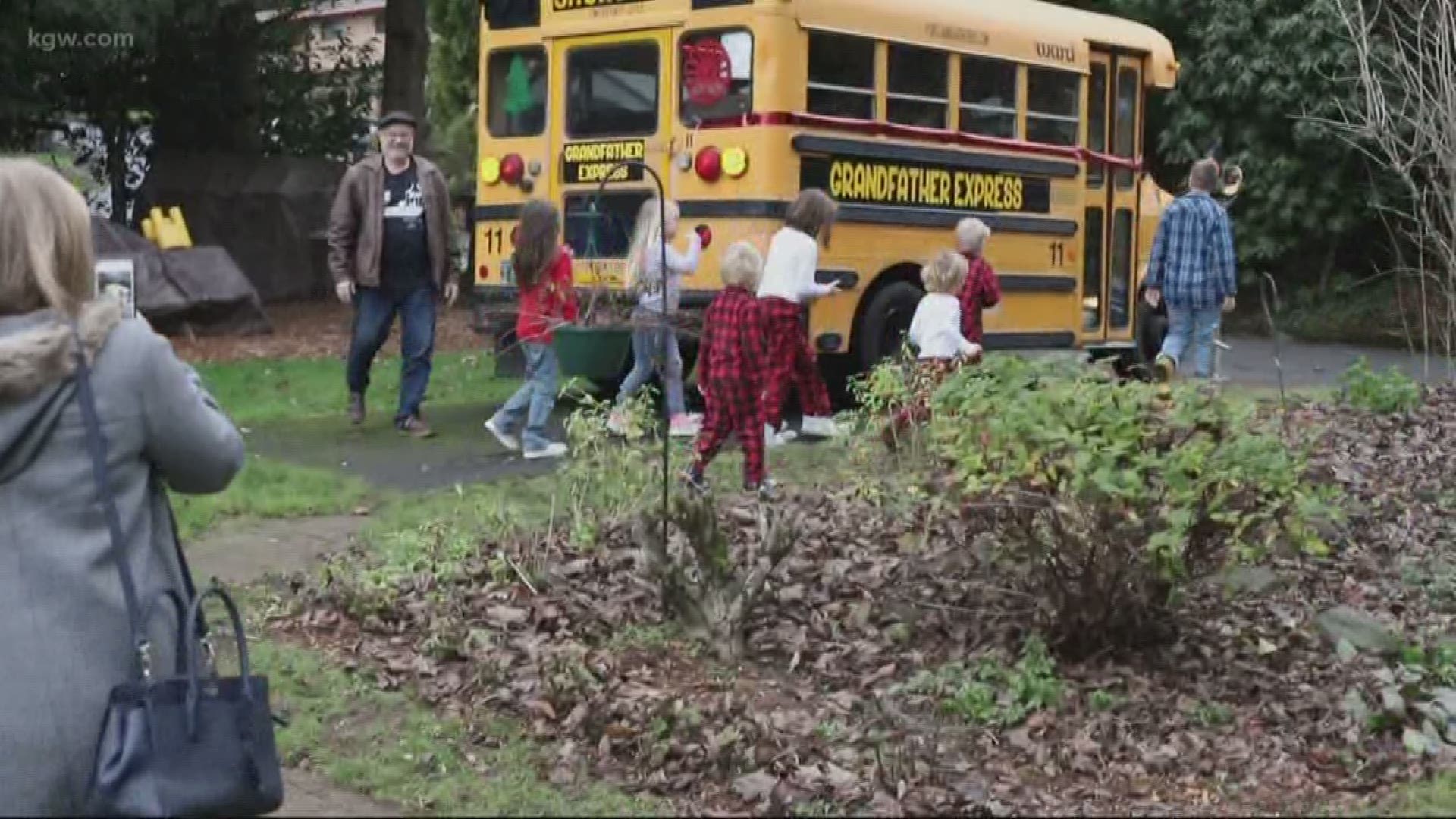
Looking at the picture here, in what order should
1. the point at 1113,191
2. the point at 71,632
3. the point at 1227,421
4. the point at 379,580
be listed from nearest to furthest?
the point at 71,632, the point at 1227,421, the point at 379,580, the point at 1113,191

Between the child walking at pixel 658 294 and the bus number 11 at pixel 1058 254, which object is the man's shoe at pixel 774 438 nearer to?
the child walking at pixel 658 294

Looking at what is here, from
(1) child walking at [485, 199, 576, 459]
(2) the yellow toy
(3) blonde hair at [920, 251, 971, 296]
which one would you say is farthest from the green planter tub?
(2) the yellow toy

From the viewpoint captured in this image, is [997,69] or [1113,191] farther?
[1113,191]

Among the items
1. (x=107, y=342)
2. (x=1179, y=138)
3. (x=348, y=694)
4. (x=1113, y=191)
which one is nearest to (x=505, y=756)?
(x=348, y=694)

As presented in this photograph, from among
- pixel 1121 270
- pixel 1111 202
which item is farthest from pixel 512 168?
pixel 1121 270

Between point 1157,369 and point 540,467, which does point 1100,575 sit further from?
point 540,467

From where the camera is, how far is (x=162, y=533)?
3430mm

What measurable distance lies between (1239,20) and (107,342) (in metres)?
22.9

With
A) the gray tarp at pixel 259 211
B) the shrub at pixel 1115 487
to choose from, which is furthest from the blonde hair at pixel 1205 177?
the gray tarp at pixel 259 211

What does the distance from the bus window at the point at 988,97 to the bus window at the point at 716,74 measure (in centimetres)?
181

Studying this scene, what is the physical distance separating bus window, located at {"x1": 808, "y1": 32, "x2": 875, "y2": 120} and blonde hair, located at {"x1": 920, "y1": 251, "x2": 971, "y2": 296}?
2.22 metres

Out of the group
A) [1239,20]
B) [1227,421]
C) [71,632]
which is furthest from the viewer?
[1239,20]

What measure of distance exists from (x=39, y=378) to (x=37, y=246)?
220mm

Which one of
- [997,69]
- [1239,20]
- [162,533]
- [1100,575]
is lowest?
[1100,575]
